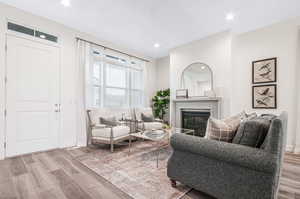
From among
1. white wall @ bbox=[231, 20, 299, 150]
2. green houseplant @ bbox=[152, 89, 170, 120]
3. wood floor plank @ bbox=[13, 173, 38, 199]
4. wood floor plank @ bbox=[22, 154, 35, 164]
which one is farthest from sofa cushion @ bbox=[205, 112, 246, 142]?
green houseplant @ bbox=[152, 89, 170, 120]

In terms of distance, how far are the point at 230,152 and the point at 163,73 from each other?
4671 millimetres

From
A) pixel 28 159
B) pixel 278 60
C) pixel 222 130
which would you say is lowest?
pixel 28 159

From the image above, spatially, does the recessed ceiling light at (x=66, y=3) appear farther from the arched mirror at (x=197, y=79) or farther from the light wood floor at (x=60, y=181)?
the arched mirror at (x=197, y=79)

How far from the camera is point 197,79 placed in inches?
168

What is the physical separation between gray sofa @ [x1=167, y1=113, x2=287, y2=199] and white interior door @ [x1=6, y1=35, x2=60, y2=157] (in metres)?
2.98

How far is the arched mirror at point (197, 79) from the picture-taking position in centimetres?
402

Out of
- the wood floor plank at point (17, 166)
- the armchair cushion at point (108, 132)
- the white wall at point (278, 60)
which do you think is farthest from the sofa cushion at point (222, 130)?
the wood floor plank at point (17, 166)

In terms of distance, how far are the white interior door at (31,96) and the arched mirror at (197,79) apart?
11.4 ft

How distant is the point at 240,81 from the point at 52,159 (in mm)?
4665

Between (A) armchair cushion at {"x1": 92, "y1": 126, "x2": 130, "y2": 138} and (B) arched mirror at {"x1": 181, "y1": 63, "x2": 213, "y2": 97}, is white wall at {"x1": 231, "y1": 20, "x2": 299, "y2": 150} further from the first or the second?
(A) armchair cushion at {"x1": 92, "y1": 126, "x2": 130, "y2": 138}

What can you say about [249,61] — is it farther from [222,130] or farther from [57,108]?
[57,108]

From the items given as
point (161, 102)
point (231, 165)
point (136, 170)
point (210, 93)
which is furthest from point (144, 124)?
point (231, 165)

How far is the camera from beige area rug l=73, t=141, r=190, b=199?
172 centimetres

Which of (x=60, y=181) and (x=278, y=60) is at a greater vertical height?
(x=278, y=60)
